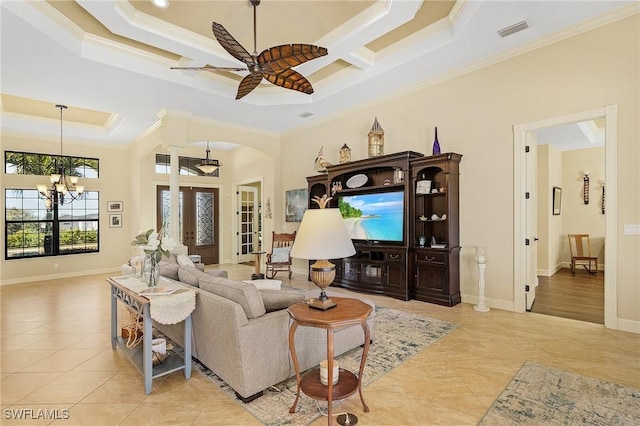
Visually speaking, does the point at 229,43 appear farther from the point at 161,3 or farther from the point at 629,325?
the point at 629,325

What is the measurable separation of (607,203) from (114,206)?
984cm

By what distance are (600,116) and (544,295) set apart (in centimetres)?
288

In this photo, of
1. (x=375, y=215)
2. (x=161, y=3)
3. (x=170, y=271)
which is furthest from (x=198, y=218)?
(x=161, y=3)

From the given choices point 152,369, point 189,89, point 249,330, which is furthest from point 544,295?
point 189,89

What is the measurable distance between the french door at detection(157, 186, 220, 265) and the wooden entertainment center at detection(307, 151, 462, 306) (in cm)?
502

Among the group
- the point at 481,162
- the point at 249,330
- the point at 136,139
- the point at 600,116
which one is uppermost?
the point at 136,139

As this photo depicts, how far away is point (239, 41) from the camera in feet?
13.7

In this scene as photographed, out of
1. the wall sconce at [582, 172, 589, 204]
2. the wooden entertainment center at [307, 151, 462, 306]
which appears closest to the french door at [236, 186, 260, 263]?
the wooden entertainment center at [307, 151, 462, 306]

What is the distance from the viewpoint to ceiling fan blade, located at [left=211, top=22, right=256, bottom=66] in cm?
262

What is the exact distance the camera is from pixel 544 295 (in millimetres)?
5102

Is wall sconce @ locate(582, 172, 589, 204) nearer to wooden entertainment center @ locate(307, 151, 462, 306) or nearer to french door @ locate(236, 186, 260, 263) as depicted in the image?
wooden entertainment center @ locate(307, 151, 462, 306)

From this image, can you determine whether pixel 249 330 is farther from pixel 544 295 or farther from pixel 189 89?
pixel 544 295

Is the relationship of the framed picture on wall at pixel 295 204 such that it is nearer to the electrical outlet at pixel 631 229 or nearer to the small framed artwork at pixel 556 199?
the electrical outlet at pixel 631 229

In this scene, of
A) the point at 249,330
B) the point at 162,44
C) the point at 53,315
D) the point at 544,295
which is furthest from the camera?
the point at 544,295
